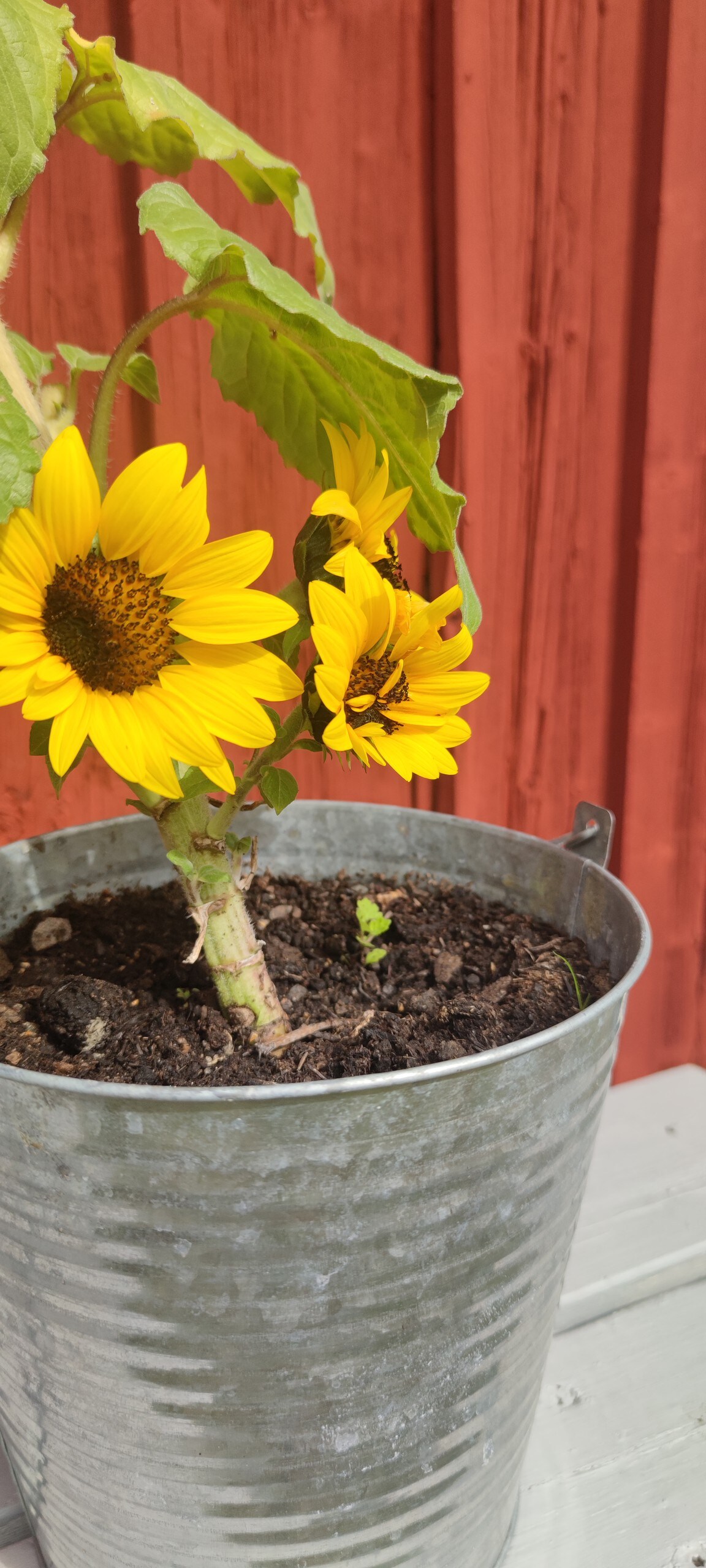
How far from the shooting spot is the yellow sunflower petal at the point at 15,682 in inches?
15.2

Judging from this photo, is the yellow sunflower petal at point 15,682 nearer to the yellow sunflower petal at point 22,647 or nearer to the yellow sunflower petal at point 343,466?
the yellow sunflower petal at point 22,647

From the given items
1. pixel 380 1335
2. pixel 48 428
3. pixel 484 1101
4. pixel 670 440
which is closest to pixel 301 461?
pixel 48 428

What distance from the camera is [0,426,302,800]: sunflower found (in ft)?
1.29

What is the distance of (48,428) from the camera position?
0.50 metres

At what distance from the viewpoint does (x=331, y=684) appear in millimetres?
431

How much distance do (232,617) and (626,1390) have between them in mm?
703

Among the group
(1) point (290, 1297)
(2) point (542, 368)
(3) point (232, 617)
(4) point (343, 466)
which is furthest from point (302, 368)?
(2) point (542, 368)

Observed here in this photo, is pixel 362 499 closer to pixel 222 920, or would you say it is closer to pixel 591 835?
pixel 222 920

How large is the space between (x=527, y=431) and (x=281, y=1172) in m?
0.92

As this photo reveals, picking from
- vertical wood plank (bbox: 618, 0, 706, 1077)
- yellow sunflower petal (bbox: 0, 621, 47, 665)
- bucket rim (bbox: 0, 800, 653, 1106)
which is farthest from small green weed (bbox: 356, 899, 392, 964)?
vertical wood plank (bbox: 618, 0, 706, 1077)

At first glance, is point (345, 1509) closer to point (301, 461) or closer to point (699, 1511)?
point (699, 1511)

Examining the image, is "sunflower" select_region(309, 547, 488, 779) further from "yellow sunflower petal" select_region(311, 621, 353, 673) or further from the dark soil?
the dark soil

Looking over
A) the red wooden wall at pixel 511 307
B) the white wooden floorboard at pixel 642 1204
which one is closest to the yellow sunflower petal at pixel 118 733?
the red wooden wall at pixel 511 307

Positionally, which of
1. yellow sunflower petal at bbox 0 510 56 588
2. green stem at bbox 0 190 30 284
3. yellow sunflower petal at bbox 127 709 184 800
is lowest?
yellow sunflower petal at bbox 127 709 184 800
